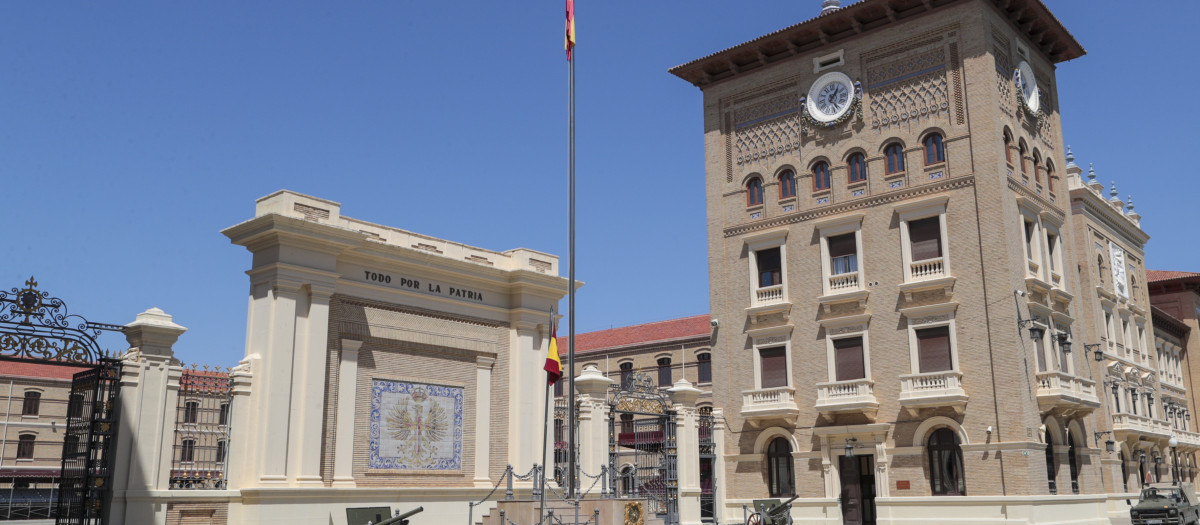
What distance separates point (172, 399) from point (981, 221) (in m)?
24.0

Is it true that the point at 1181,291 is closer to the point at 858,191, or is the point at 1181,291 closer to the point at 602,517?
the point at 858,191

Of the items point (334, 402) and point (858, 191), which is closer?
point (334, 402)

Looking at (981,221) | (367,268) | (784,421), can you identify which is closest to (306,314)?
(367,268)

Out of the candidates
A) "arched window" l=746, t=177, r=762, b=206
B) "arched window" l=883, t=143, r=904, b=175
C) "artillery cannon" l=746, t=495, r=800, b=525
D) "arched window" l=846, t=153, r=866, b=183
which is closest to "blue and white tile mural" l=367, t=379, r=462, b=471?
"artillery cannon" l=746, t=495, r=800, b=525

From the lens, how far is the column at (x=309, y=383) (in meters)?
20.9

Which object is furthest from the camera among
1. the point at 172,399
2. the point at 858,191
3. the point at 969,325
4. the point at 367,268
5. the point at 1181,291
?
the point at 1181,291

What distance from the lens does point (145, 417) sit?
18.7 m

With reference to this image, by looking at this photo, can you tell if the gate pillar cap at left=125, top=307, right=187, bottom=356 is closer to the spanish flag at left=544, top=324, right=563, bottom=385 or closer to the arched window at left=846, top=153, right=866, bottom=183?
the spanish flag at left=544, top=324, right=563, bottom=385

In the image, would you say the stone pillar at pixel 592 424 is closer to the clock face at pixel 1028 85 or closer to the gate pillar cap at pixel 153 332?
the gate pillar cap at pixel 153 332

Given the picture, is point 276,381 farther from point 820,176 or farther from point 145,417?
point 820,176

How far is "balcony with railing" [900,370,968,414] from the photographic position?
2988cm

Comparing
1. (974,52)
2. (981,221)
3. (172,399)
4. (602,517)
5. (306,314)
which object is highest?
(974,52)

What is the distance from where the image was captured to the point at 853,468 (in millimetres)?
32406

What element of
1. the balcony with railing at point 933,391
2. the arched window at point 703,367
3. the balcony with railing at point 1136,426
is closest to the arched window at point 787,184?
the balcony with railing at point 933,391
